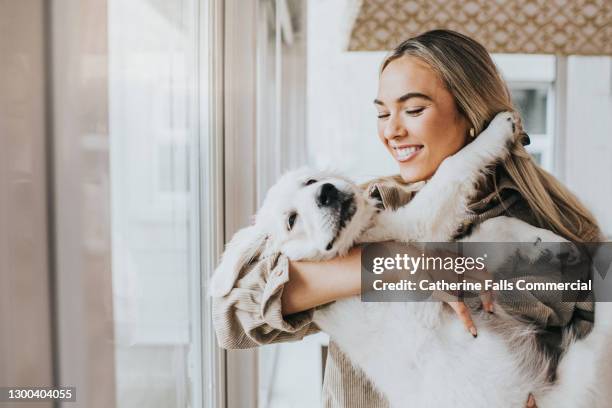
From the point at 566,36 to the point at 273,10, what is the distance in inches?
23.1

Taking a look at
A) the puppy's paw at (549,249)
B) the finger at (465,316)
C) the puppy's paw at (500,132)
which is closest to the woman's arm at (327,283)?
the finger at (465,316)

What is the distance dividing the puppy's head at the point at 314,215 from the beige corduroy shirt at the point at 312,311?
40mm

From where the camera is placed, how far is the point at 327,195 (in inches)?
29.0

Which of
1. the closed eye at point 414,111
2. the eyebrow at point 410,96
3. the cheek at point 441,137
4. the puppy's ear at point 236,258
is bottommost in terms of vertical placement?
the puppy's ear at point 236,258

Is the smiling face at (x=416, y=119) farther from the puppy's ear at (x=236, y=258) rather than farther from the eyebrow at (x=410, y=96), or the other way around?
the puppy's ear at (x=236, y=258)

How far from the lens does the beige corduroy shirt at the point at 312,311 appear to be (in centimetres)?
77

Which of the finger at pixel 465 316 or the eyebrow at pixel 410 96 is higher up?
the eyebrow at pixel 410 96

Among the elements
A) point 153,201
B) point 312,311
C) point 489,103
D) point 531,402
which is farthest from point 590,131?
point 153,201

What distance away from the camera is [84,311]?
44cm

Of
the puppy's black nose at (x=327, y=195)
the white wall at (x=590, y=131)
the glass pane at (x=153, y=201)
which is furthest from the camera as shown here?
the white wall at (x=590, y=131)

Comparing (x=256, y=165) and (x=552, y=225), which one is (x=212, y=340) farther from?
(x=552, y=225)

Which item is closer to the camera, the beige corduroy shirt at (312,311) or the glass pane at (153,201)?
the glass pane at (153,201)

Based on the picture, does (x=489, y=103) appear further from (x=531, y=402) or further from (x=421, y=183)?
(x=531, y=402)

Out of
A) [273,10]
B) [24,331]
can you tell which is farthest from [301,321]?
[273,10]
